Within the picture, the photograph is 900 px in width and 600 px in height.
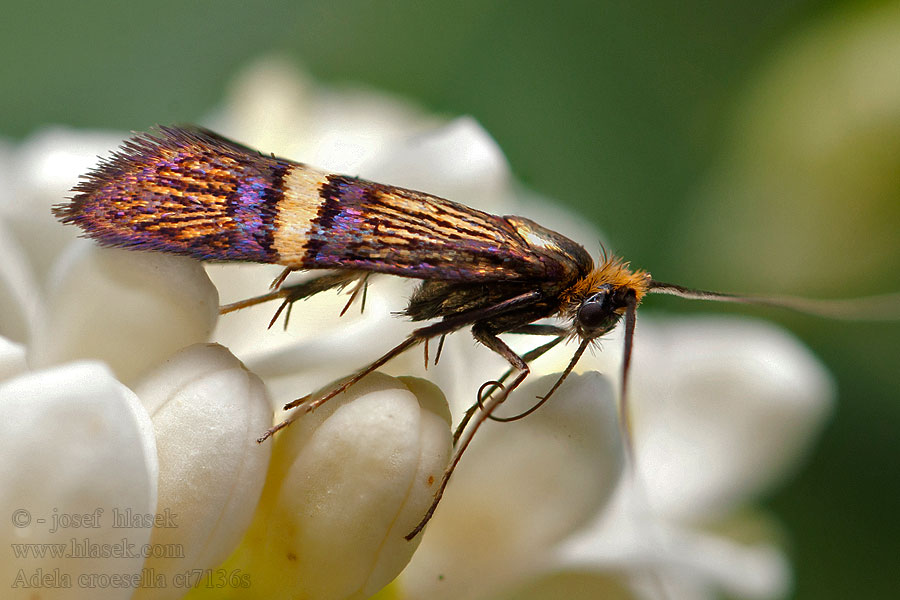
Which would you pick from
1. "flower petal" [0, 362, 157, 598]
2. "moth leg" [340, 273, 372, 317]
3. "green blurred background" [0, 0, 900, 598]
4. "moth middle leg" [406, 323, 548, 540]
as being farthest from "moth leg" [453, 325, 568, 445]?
"green blurred background" [0, 0, 900, 598]

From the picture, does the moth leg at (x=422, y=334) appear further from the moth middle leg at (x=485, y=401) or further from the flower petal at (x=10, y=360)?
the flower petal at (x=10, y=360)

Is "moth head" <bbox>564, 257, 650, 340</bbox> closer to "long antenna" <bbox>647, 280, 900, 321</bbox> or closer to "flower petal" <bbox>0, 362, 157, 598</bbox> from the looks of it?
"long antenna" <bbox>647, 280, 900, 321</bbox>

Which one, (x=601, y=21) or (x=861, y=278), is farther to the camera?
(x=601, y=21)

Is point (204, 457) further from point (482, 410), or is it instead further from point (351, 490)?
point (482, 410)

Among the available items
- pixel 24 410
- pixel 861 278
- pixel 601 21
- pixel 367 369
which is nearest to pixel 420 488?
pixel 367 369

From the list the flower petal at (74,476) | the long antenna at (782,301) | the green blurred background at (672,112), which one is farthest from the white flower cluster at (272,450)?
the green blurred background at (672,112)

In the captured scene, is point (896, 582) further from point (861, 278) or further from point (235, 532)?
point (235, 532)
